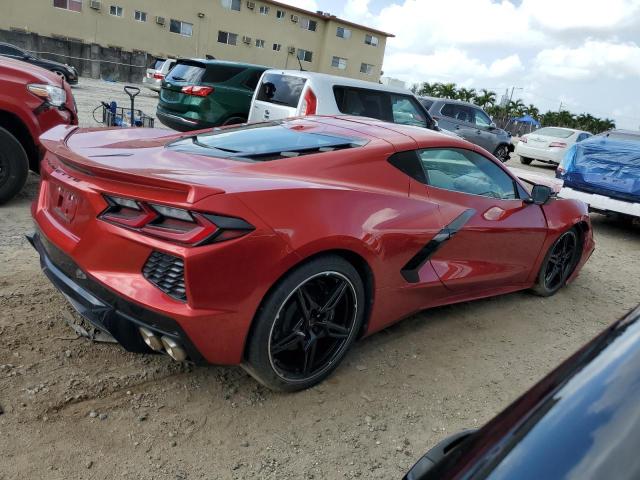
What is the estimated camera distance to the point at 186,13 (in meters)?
38.0

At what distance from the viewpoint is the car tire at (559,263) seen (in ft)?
14.3

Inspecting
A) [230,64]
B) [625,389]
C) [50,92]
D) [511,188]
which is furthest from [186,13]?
[625,389]

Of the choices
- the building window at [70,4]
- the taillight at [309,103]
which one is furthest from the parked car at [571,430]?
the building window at [70,4]

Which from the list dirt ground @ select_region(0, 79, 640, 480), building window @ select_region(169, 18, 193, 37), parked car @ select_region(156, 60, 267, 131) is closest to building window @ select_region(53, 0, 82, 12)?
building window @ select_region(169, 18, 193, 37)

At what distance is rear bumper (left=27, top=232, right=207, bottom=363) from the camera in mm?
2199

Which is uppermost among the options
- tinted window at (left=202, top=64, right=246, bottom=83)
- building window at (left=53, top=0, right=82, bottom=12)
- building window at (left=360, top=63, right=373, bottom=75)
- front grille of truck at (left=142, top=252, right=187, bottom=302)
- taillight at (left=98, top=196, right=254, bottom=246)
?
building window at (left=53, top=0, right=82, bottom=12)

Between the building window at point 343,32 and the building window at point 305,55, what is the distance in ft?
10.1

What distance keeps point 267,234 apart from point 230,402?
3.15 ft

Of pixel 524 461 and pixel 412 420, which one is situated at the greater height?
pixel 524 461

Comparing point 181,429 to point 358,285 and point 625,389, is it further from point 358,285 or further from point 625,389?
point 625,389

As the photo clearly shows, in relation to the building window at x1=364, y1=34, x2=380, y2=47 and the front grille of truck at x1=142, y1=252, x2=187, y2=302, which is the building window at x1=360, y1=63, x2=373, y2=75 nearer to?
the building window at x1=364, y1=34, x2=380, y2=47

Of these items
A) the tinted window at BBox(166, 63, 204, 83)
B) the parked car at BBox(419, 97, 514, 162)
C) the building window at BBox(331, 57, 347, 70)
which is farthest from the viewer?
the building window at BBox(331, 57, 347, 70)

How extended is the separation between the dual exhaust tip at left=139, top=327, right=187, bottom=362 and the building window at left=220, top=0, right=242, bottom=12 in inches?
1640

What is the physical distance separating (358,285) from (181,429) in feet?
3.64
